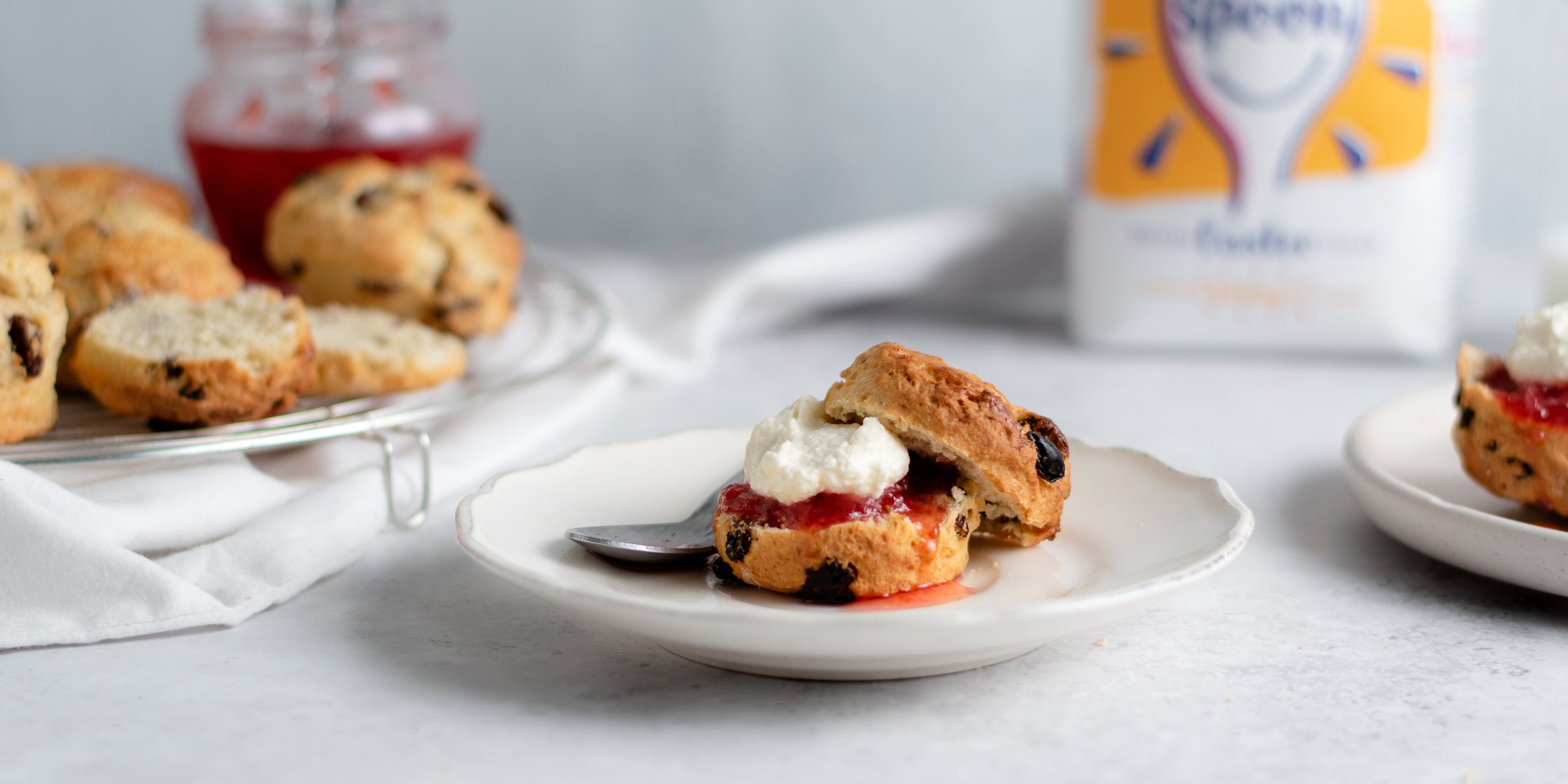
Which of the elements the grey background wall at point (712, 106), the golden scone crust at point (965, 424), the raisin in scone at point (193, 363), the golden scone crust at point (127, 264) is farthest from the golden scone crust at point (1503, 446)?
the grey background wall at point (712, 106)

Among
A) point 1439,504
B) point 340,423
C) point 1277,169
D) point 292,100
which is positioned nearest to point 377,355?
point 340,423

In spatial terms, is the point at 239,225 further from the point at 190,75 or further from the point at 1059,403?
the point at 1059,403

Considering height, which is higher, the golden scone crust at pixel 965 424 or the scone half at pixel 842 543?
the golden scone crust at pixel 965 424

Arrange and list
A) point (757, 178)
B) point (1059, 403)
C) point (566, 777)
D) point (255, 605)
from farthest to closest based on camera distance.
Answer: point (757, 178) → point (1059, 403) → point (255, 605) → point (566, 777)

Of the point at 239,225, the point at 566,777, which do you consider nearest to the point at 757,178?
the point at 239,225

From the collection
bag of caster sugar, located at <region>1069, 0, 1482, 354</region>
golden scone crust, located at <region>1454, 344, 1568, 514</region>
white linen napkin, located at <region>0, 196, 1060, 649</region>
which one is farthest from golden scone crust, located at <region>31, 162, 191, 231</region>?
golden scone crust, located at <region>1454, 344, 1568, 514</region>

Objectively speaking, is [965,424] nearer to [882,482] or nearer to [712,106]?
[882,482]

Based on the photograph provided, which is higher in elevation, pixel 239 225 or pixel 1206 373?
pixel 239 225

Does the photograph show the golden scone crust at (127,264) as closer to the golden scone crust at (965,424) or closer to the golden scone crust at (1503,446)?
the golden scone crust at (965,424)
